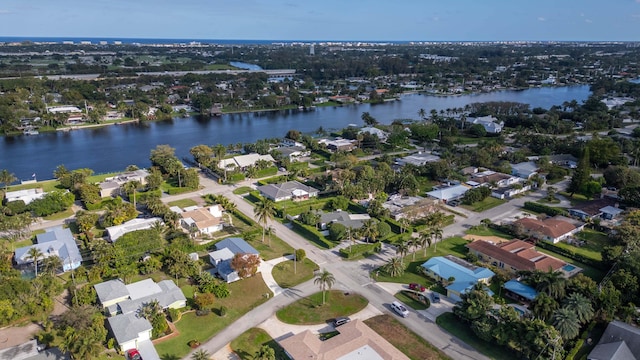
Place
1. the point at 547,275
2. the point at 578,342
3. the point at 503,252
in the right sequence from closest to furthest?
the point at 578,342 < the point at 547,275 < the point at 503,252

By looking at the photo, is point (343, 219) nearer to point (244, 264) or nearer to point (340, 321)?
point (244, 264)

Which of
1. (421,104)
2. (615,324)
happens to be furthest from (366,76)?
(615,324)

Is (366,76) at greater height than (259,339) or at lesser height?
greater

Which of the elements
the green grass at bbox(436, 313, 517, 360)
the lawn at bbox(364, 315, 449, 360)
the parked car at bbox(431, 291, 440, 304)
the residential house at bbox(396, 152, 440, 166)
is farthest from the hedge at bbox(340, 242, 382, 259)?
the residential house at bbox(396, 152, 440, 166)

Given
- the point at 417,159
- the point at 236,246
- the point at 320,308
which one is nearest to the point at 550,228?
the point at 320,308

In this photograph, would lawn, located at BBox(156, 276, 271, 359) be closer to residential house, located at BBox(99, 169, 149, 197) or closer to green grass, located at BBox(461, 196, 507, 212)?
residential house, located at BBox(99, 169, 149, 197)

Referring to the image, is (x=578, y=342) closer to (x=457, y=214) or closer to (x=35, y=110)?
(x=457, y=214)
